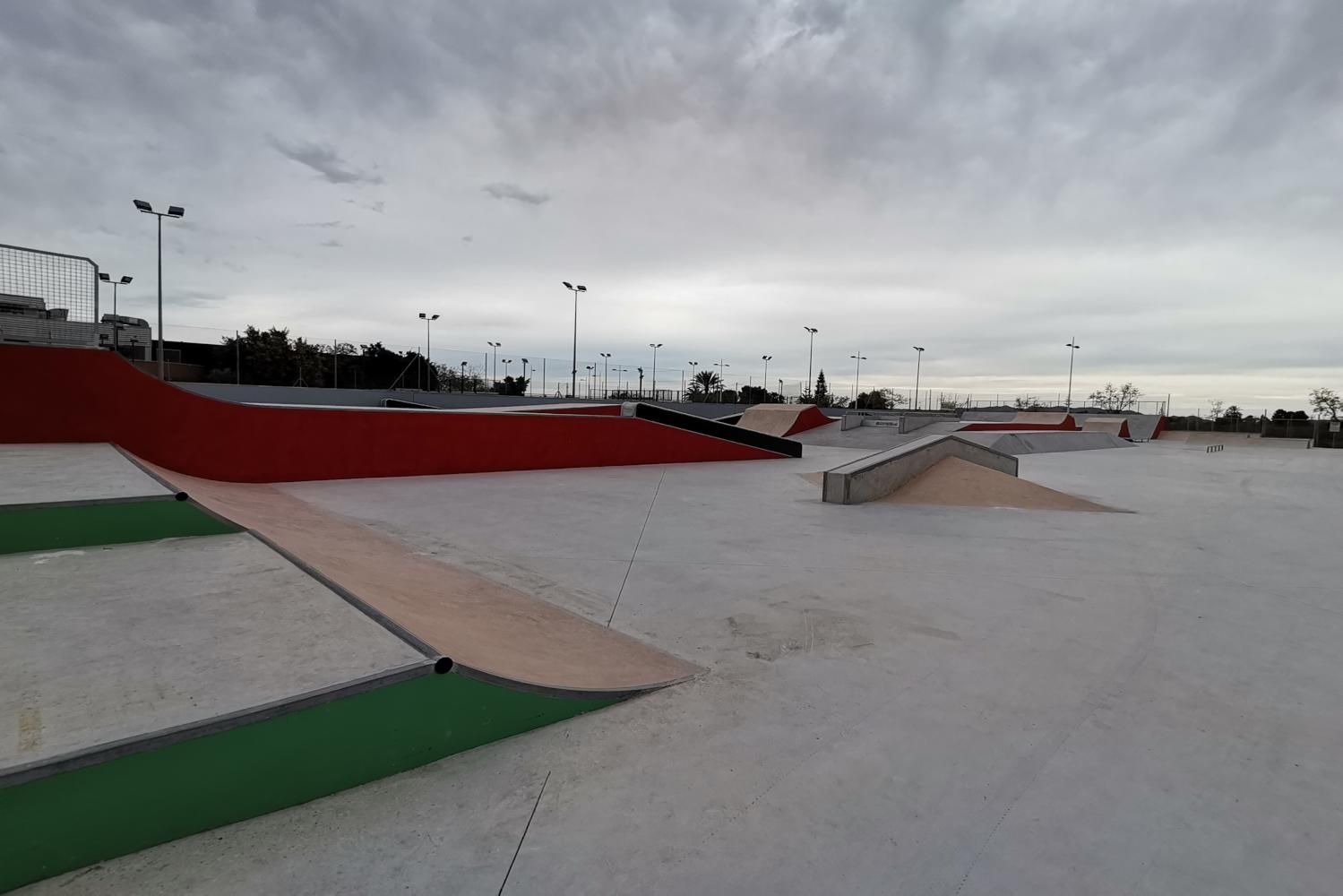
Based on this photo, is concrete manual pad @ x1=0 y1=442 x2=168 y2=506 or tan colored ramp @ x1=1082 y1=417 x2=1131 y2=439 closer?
concrete manual pad @ x1=0 y1=442 x2=168 y2=506

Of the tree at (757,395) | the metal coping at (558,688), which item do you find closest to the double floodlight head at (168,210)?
the metal coping at (558,688)

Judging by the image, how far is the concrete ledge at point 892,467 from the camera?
384 inches

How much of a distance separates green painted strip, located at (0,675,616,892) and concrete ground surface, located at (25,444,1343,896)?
8 cm

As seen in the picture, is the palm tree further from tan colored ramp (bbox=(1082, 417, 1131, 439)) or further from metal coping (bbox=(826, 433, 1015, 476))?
metal coping (bbox=(826, 433, 1015, 476))

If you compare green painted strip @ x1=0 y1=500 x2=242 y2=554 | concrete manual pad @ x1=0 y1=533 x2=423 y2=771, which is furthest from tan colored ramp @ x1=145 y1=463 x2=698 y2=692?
green painted strip @ x1=0 y1=500 x2=242 y2=554

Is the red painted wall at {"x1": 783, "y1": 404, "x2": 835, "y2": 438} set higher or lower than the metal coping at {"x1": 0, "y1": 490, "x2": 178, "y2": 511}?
higher

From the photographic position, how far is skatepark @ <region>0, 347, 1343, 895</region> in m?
1.93

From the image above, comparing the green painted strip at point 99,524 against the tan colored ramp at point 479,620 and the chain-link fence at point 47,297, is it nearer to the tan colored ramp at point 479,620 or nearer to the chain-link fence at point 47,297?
the tan colored ramp at point 479,620

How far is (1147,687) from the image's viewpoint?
3369mm

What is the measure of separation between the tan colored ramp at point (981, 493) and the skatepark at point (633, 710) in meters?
3.34

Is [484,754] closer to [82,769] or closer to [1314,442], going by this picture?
[82,769]

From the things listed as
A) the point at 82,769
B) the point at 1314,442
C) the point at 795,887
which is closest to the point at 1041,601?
the point at 795,887

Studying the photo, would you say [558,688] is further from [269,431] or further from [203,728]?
[269,431]

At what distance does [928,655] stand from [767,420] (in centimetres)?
2742
